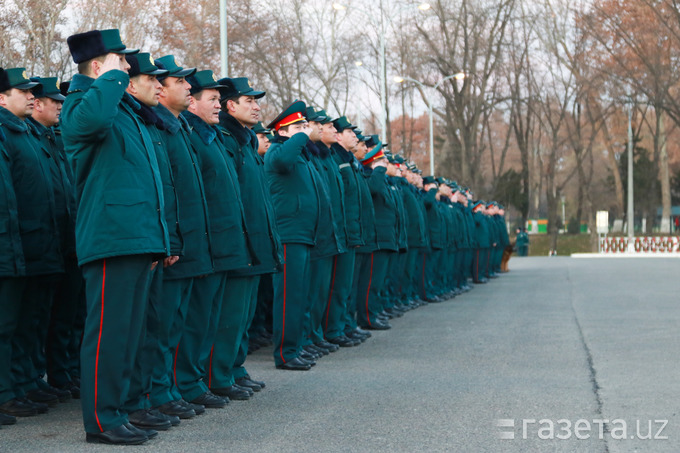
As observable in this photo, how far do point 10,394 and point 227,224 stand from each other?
1738mm

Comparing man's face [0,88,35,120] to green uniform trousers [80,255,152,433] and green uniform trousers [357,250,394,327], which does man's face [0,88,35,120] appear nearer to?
green uniform trousers [80,255,152,433]

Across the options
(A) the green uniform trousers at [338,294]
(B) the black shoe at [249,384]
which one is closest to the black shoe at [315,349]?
(A) the green uniform trousers at [338,294]

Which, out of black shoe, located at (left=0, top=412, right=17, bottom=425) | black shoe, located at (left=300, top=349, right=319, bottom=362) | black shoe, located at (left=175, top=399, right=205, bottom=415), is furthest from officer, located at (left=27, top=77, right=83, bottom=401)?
black shoe, located at (left=300, top=349, right=319, bottom=362)

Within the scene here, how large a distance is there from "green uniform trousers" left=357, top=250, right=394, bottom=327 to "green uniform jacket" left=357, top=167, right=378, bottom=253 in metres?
0.54

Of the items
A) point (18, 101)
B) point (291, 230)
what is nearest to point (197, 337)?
point (18, 101)

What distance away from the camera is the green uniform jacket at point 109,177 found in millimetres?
5449

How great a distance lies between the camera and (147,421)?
589cm

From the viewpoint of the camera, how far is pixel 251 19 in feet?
120

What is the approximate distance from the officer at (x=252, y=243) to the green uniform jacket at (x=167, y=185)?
93 centimetres

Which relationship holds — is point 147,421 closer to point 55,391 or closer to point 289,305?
point 55,391

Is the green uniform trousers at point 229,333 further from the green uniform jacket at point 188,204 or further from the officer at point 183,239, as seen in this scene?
the green uniform jacket at point 188,204

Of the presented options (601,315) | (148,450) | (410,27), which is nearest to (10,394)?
(148,450)

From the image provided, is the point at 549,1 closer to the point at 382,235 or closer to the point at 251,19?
the point at 251,19

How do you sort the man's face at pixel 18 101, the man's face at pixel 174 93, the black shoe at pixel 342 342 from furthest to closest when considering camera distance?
1. the black shoe at pixel 342 342
2. the man's face at pixel 18 101
3. the man's face at pixel 174 93
